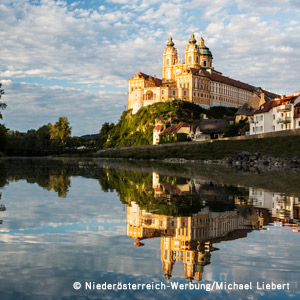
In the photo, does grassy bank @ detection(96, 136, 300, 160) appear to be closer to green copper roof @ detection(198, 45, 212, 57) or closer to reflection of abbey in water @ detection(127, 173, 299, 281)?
reflection of abbey in water @ detection(127, 173, 299, 281)

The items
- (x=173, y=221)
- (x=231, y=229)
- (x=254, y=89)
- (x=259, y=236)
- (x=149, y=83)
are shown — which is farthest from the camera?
(x=254, y=89)

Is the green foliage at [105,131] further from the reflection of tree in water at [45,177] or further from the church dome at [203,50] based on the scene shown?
the reflection of tree in water at [45,177]

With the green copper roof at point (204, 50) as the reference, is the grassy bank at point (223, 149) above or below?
below

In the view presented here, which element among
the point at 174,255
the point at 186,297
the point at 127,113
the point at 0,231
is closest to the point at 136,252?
the point at 174,255

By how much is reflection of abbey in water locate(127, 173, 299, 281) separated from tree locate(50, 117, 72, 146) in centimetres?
14915

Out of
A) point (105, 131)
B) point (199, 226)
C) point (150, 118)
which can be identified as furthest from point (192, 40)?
point (199, 226)

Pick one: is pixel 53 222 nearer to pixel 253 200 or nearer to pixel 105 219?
pixel 105 219

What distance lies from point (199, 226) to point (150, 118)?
125205 millimetres

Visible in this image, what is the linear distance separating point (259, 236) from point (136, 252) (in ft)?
10.1

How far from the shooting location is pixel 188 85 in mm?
147875

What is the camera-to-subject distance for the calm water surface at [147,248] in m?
5.47

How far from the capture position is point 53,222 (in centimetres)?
1030

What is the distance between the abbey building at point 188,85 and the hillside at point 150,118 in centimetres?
565

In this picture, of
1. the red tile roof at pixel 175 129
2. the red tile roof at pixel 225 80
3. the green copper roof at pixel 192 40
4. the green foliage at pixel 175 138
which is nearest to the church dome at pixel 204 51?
the red tile roof at pixel 225 80
